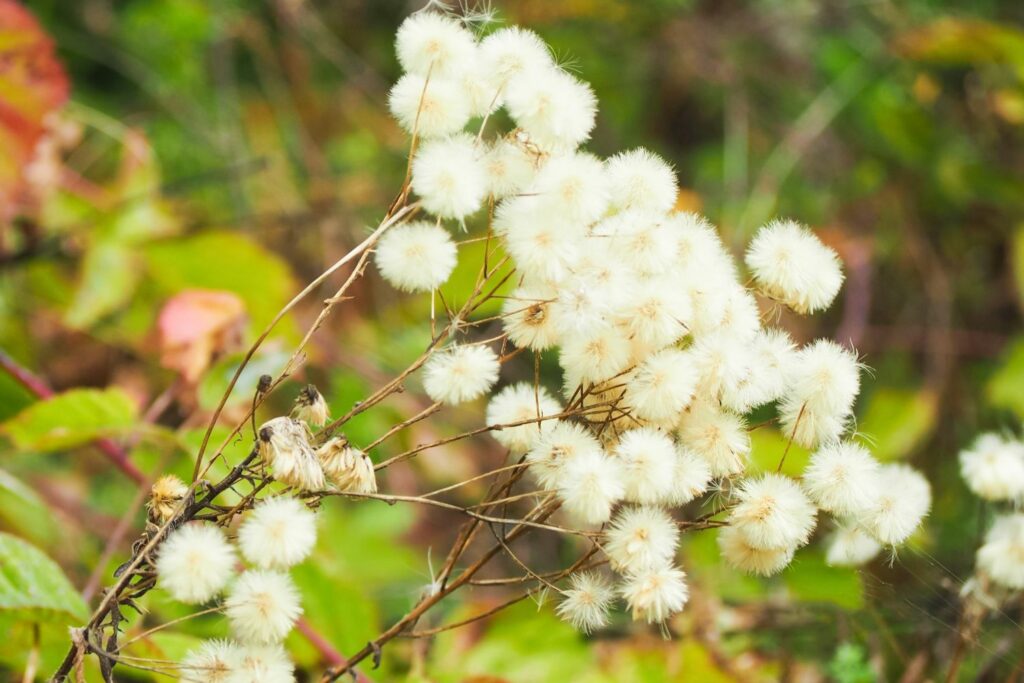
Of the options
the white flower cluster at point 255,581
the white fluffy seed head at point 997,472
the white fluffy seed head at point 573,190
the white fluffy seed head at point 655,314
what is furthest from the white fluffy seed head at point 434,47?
the white fluffy seed head at point 997,472

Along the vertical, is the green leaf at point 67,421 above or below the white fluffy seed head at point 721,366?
above

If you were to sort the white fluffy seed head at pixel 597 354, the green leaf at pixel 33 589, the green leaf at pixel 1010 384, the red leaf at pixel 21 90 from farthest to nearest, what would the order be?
the green leaf at pixel 1010 384 → the red leaf at pixel 21 90 → the green leaf at pixel 33 589 → the white fluffy seed head at pixel 597 354

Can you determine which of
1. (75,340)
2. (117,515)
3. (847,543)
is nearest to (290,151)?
(75,340)

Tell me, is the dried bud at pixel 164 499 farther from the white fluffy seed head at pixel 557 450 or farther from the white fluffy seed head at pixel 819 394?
the white fluffy seed head at pixel 819 394

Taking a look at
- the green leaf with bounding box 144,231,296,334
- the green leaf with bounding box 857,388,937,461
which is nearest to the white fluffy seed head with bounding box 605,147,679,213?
the green leaf with bounding box 144,231,296,334

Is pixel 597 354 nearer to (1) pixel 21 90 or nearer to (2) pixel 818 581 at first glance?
(2) pixel 818 581

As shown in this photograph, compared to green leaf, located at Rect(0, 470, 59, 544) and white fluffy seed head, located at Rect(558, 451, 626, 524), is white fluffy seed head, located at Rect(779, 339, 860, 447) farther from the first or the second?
green leaf, located at Rect(0, 470, 59, 544)
